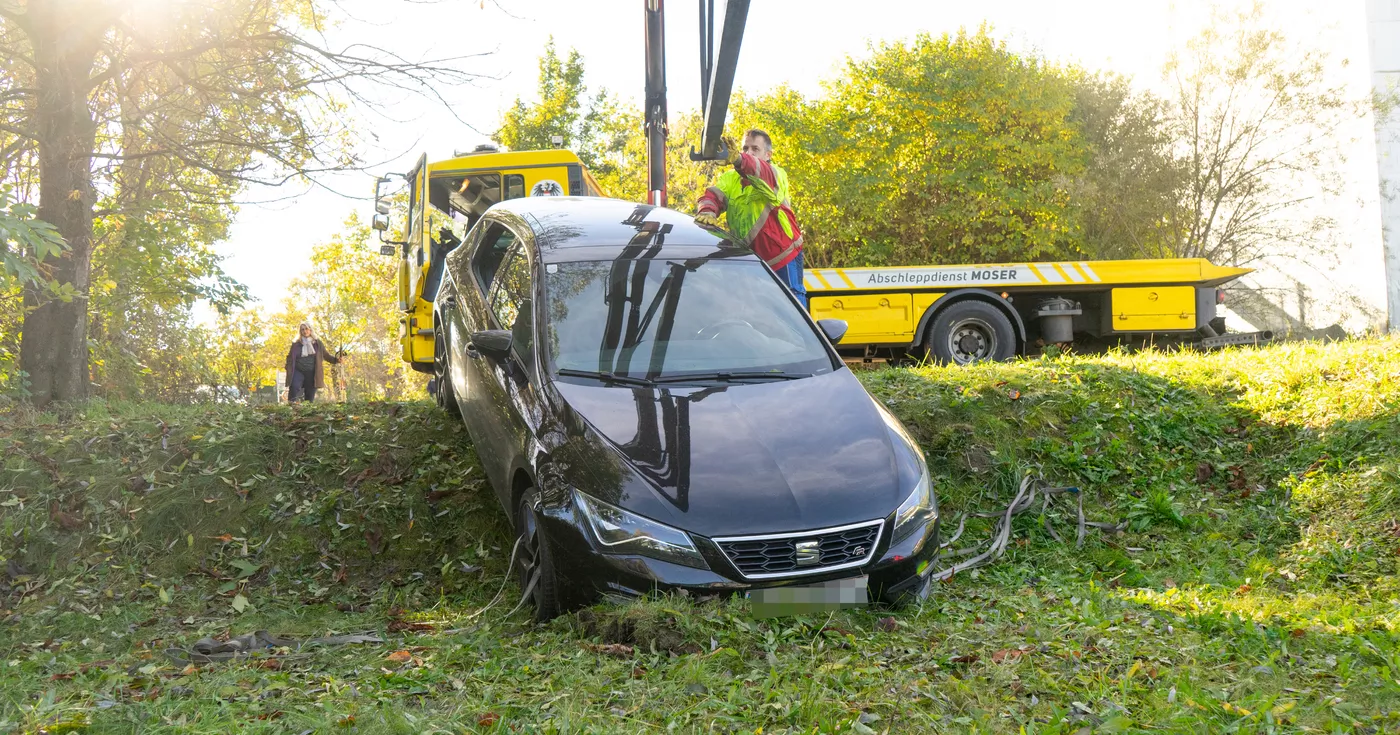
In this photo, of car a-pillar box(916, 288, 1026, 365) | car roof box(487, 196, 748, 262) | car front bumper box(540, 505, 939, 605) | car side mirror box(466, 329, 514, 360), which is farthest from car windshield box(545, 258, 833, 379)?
car a-pillar box(916, 288, 1026, 365)

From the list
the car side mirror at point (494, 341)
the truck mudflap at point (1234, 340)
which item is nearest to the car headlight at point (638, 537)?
the car side mirror at point (494, 341)

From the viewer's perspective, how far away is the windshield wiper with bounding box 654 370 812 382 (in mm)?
5203

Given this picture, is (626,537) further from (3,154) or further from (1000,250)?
(1000,250)

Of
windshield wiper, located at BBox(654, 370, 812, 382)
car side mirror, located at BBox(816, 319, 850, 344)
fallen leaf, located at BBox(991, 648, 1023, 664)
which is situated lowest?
fallen leaf, located at BBox(991, 648, 1023, 664)

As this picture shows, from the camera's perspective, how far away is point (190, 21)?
1077 cm

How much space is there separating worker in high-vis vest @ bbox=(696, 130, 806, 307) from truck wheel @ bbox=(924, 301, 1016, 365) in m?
4.43

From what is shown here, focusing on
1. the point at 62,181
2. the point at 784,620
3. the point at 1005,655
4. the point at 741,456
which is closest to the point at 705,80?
the point at 741,456

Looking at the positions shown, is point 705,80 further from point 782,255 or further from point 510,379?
point 510,379

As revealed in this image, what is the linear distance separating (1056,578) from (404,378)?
1518 inches

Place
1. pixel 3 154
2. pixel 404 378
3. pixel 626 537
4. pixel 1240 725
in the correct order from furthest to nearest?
pixel 404 378 < pixel 3 154 < pixel 626 537 < pixel 1240 725

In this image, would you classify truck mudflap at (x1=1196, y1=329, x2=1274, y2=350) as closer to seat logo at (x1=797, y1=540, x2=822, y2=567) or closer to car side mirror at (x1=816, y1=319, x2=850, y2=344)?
car side mirror at (x1=816, y1=319, x2=850, y2=344)

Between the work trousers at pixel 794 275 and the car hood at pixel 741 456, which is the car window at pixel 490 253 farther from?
the work trousers at pixel 794 275

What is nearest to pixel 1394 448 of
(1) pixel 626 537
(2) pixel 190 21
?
(1) pixel 626 537

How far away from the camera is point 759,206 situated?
27.6 feet
